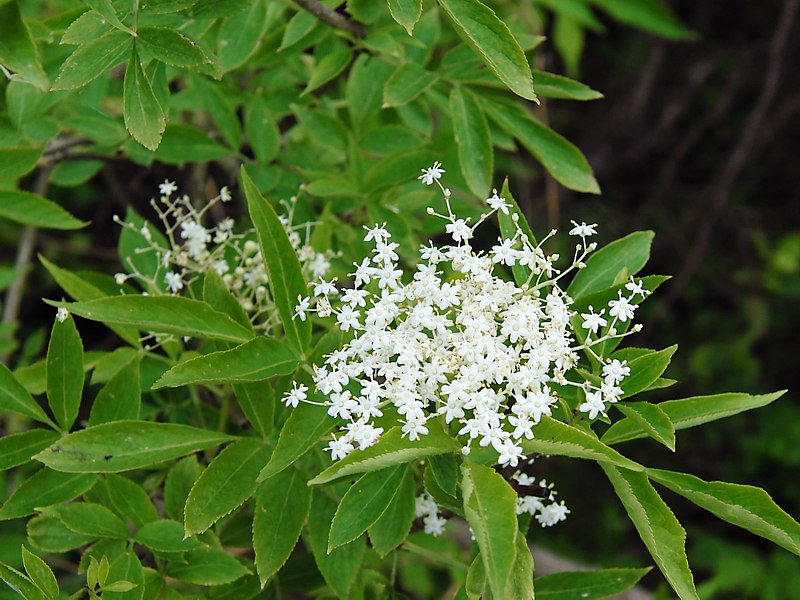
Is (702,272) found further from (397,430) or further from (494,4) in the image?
(397,430)

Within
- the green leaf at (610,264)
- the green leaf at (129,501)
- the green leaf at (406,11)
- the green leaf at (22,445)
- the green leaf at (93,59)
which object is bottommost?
the green leaf at (129,501)

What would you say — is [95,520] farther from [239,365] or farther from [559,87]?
[559,87]

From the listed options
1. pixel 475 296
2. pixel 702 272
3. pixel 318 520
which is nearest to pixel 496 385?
pixel 475 296

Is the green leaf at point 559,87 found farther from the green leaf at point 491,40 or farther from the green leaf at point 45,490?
the green leaf at point 45,490

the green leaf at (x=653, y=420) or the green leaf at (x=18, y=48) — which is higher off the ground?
the green leaf at (x=18, y=48)

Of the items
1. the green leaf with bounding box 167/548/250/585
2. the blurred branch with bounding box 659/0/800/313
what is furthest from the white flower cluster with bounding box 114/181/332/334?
the blurred branch with bounding box 659/0/800/313

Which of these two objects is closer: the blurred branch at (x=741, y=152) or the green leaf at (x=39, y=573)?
the green leaf at (x=39, y=573)

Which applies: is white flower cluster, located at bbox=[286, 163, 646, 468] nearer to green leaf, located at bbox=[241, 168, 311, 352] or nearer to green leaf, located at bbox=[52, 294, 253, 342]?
green leaf, located at bbox=[241, 168, 311, 352]

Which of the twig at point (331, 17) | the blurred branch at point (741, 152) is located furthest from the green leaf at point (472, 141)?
the blurred branch at point (741, 152)
